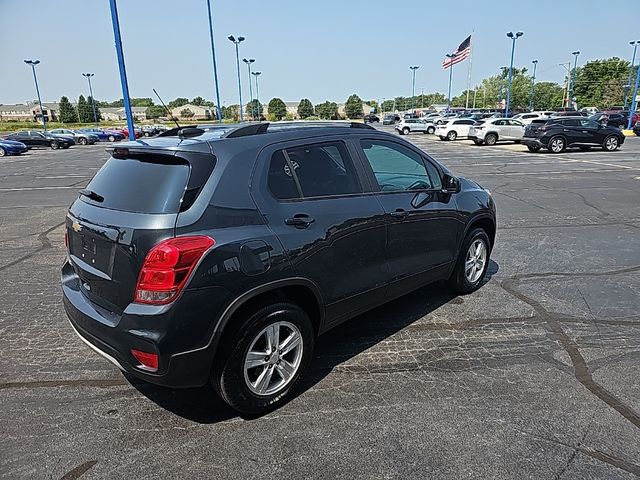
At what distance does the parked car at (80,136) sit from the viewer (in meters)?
42.2

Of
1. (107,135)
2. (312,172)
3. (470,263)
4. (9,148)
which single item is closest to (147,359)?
(312,172)

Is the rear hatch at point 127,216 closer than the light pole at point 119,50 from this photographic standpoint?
Yes

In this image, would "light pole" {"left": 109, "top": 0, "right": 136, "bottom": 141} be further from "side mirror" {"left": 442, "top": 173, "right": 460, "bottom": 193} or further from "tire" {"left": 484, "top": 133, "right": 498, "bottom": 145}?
"tire" {"left": 484, "top": 133, "right": 498, "bottom": 145}

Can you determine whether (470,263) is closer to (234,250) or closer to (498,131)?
(234,250)

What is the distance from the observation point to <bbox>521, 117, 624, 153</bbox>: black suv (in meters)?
22.5

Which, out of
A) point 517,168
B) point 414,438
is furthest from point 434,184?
point 517,168

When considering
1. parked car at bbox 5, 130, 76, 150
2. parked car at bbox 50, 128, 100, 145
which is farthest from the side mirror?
parked car at bbox 50, 128, 100, 145

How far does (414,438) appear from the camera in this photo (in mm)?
2699

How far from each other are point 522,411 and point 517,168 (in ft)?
50.9

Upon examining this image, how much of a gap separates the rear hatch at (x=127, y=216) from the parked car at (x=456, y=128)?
114 feet

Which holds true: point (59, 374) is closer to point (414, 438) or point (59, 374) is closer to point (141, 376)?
point (141, 376)

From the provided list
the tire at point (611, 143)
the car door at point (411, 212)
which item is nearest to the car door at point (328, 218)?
the car door at point (411, 212)

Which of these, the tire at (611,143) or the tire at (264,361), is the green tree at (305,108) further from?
the tire at (264,361)

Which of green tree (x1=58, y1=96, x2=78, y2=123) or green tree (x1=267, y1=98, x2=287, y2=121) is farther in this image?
green tree (x1=267, y1=98, x2=287, y2=121)
